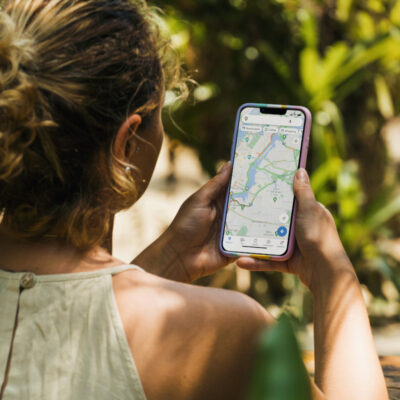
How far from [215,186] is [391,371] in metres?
0.63

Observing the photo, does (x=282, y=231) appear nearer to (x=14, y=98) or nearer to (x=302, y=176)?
(x=302, y=176)

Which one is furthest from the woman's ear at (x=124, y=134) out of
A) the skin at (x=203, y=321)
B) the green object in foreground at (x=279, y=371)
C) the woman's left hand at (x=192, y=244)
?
the green object in foreground at (x=279, y=371)

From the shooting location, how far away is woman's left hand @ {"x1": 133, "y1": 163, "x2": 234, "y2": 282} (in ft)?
4.93

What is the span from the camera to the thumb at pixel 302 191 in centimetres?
144

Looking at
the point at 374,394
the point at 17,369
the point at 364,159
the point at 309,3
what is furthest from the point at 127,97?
the point at 364,159

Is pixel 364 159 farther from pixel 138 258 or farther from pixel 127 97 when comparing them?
pixel 127 97

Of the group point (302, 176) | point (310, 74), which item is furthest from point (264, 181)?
point (310, 74)

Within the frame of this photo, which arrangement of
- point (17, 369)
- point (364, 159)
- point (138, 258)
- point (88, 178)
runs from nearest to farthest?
point (17, 369) → point (88, 178) → point (138, 258) → point (364, 159)

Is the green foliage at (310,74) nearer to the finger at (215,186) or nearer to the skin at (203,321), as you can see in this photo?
the finger at (215,186)

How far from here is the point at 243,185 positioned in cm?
156

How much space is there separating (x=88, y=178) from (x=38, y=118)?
0.44 ft

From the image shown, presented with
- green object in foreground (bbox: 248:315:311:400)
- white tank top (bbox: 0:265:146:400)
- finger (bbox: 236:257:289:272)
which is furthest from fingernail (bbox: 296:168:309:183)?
green object in foreground (bbox: 248:315:311:400)

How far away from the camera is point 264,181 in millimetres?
1537

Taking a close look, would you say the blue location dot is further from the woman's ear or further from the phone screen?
the woman's ear
